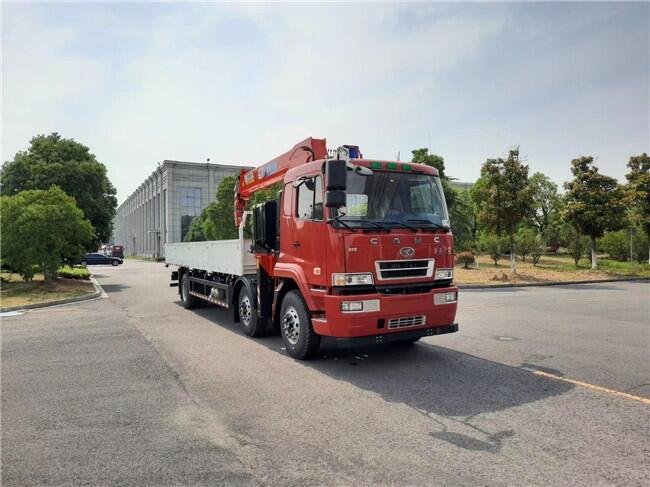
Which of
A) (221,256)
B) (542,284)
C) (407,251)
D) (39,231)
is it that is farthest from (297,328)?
(542,284)

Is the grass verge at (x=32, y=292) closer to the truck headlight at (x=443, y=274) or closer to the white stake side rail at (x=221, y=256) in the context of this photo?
the white stake side rail at (x=221, y=256)

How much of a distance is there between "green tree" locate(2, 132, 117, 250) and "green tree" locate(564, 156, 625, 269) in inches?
1051

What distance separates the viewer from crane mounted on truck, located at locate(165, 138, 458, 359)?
19.5ft

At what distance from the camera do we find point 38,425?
14.5 ft

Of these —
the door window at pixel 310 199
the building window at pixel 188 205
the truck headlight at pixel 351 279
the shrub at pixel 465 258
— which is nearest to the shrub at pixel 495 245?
the shrub at pixel 465 258

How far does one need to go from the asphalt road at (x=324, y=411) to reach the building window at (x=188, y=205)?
198 feet

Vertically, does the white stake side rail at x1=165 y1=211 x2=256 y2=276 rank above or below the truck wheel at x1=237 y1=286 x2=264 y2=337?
above

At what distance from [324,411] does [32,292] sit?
630 inches

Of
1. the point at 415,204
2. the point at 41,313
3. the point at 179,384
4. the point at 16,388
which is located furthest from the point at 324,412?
the point at 41,313

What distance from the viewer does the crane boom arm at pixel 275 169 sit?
775 cm

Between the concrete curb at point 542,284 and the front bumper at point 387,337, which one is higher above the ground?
the front bumper at point 387,337

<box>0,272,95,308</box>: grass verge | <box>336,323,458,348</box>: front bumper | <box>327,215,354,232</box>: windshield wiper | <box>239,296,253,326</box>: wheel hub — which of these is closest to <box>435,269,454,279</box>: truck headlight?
<box>336,323,458,348</box>: front bumper

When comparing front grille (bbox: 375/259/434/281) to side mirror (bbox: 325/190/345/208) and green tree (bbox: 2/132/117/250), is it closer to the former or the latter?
side mirror (bbox: 325/190/345/208)

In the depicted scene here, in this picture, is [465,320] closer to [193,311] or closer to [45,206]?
[193,311]
